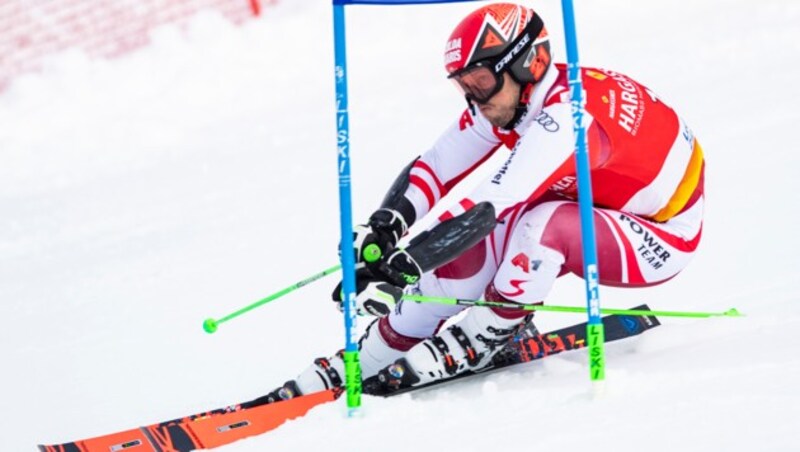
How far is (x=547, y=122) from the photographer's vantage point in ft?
13.6

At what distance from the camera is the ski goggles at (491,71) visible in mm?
4363

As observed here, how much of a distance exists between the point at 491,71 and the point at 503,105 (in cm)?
17

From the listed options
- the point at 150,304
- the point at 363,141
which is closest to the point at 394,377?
the point at 150,304

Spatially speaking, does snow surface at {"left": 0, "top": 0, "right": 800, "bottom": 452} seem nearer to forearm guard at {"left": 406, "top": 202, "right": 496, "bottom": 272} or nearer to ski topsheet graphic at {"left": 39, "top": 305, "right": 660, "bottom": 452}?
ski topsheet graphic at {"left": 39, "top": 305, "right": 660, "bottom": 452}

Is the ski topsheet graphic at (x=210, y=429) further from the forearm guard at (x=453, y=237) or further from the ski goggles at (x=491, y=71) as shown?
the ski goggles at (x=491, y=71)

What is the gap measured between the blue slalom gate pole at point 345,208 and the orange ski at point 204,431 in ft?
1.40

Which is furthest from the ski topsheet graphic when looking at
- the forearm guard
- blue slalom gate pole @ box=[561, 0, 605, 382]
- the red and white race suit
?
blue slalom gate pole @ box=[561, 0, 605, 382]

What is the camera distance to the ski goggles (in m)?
4.36

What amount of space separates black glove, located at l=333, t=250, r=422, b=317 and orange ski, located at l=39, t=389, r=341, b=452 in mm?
428

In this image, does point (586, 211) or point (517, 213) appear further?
point (517, 213)

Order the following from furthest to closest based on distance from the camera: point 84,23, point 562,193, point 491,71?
point 84,23
point 562,193
point 491,71

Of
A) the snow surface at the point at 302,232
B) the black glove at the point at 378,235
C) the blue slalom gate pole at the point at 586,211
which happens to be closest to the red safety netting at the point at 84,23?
the snow surface at the point at 302,232

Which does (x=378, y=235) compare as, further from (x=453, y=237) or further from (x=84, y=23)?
(x=84, y=23)

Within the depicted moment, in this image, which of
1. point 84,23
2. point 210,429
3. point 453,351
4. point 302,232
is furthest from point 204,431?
point 84,23
